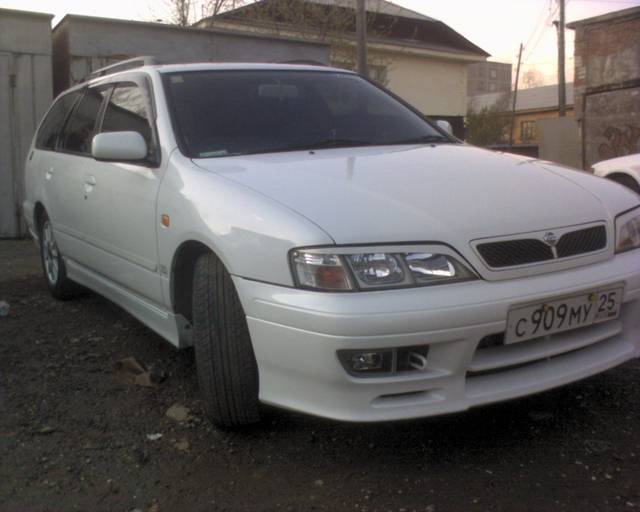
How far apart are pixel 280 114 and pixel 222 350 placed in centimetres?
144

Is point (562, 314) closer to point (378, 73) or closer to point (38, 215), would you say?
point (38, 215)

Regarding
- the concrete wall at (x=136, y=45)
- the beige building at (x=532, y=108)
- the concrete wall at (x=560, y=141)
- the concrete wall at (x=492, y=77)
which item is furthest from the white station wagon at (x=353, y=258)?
the concrete wall at (x=492, y=77)

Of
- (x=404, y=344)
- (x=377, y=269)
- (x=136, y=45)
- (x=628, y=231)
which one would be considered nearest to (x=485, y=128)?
(x=136, y=45)

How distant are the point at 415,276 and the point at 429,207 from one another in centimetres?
31

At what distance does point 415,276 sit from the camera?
2.46 meters

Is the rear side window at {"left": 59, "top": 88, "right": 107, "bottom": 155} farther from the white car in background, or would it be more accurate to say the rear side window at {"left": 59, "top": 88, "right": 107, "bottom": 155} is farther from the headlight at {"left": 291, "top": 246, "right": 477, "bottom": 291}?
the white car in background

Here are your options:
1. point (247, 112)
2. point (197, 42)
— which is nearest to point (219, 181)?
point (247, 112)

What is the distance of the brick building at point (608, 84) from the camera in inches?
649

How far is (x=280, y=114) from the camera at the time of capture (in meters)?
3.72

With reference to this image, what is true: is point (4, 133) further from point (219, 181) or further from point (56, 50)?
point (219, 181)

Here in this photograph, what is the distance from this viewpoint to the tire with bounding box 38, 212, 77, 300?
5.25 m

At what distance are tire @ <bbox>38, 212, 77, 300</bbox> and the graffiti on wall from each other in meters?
14.2

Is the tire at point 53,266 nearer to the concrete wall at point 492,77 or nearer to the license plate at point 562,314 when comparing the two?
the license plate at point 562,314

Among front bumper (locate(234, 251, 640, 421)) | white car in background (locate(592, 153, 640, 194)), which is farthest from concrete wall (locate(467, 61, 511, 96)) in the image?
front bumper (locate(234, 251, 640, 421))
